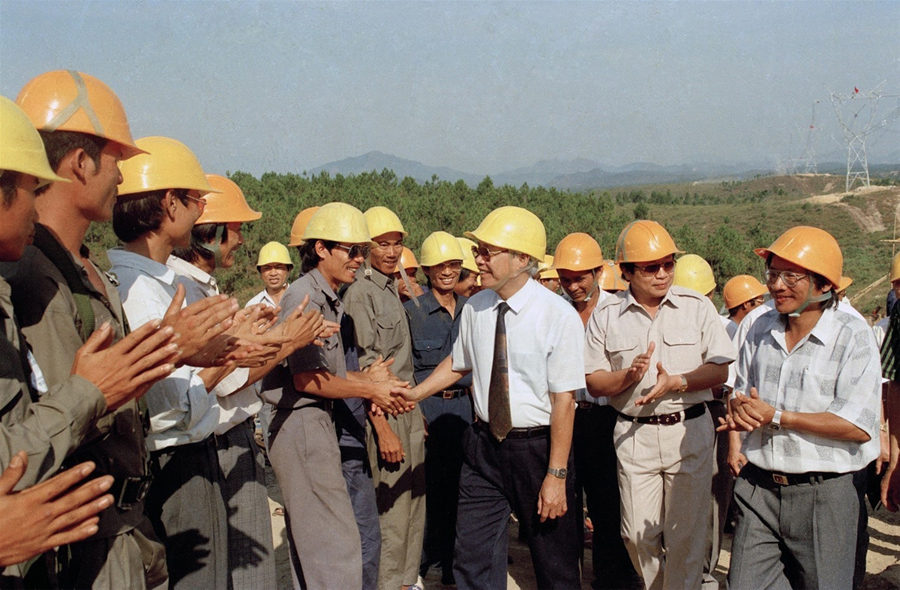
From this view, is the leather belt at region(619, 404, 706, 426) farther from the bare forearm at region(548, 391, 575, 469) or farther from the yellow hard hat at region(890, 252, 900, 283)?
A: the yellow hard hat at region(890, 252, 900, 283)

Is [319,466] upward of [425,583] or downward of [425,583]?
upward

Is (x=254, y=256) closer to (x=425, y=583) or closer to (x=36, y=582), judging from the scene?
(x=425, y=583)

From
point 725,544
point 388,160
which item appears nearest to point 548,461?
point 725,544

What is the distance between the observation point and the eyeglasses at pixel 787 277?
3.65 meters

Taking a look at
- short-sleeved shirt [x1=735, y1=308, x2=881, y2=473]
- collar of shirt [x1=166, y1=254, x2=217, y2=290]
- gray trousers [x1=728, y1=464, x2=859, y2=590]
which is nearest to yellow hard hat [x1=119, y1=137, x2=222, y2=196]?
collar of shirt [x1=166, y1=254, x2=217, y2=290]

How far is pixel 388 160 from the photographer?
31.0 metres

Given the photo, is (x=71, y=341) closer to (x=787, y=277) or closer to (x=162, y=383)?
(x=162, y=383)

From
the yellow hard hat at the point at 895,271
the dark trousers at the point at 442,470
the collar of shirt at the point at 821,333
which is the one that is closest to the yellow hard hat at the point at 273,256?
the dark trousers at the point at 442,470

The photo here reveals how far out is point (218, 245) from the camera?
153 inches

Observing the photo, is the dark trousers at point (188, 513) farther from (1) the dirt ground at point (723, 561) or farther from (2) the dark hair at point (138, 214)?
(1) the dirt ground at point (723, 561)

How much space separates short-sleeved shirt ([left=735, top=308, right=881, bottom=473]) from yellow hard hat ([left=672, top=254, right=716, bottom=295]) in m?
2.51

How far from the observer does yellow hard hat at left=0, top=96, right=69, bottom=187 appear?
6.10ft

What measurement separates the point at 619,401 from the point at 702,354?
60cm

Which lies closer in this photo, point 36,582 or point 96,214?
point 36,582
